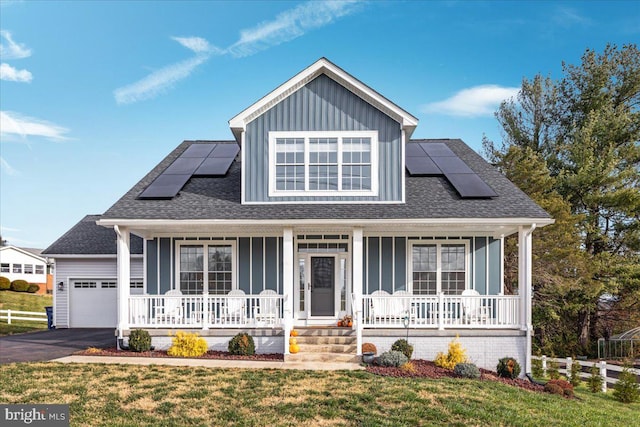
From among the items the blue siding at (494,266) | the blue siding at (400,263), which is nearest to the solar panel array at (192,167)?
the blue siding at (400,263)

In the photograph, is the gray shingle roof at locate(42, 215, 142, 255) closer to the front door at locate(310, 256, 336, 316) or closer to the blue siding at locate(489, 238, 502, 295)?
the front door at locate(310, 256, 336, 316)

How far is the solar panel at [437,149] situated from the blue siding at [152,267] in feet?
32.0

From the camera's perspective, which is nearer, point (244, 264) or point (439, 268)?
point (439, 268)

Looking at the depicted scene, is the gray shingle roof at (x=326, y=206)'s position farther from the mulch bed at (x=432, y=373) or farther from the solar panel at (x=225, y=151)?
the mulch bed at (x=432, y=373)

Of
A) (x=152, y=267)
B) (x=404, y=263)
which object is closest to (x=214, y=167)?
(x=152, y=267)

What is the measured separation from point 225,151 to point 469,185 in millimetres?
8561

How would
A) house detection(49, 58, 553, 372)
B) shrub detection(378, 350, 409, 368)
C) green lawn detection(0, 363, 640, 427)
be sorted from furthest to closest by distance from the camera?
1. house detection(49, 58, 553, 372)
2. shrub detection(378, 350, 409, 368)
3. green lawn detection(0, 363, 640, 427)

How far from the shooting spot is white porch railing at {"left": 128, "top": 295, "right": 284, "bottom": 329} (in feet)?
42.9

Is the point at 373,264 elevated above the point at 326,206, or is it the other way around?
the point at 326,206

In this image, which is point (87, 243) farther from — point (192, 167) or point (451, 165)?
A: point (451, 165)

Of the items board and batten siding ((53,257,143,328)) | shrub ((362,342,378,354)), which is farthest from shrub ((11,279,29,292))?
shrub ((362,342,378,354))

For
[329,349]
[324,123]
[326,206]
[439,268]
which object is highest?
[324,123]

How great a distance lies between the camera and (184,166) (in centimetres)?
1617

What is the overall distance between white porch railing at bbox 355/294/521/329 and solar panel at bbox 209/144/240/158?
7449 millimetres
